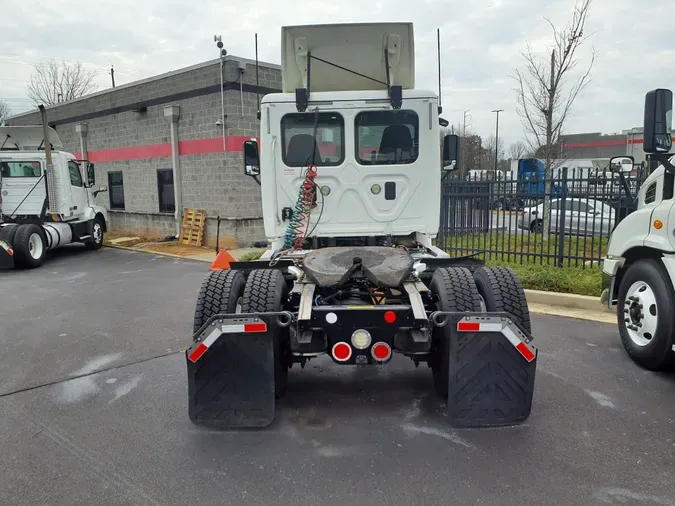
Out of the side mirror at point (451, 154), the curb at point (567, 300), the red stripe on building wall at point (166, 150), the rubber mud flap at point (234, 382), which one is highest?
the red stripe on building wall at point (166, 150)

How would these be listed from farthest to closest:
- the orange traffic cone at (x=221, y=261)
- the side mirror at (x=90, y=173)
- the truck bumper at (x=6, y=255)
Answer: the side mirror at (x=90, y=173) → the truck bumper at (x=6, y=255) → the orange traffic cone at (x=221, y=261)

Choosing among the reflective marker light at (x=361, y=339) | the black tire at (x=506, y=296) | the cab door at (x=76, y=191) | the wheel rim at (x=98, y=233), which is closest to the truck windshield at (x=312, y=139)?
the black tire at (x=506, y=296)

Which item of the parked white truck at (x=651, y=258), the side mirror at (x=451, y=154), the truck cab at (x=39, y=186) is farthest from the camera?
the truck cab at (x=39, y=186)

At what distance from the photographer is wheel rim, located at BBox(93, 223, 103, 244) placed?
626 inches

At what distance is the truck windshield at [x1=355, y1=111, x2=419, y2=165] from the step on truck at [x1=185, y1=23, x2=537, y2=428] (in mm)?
11

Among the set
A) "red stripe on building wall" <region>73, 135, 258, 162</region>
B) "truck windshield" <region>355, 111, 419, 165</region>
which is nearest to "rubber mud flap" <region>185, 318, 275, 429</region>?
"truck windshield" <region>355, 111, 419, 165</region>

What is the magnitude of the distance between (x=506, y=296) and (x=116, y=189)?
18205 millimetres

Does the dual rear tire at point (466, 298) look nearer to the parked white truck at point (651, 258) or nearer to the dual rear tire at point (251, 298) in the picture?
the dual rear tire at point (251, 298)

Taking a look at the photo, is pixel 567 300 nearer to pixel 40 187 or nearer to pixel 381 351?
pixel 381 351

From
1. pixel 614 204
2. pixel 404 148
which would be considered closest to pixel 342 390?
pixel 404 148

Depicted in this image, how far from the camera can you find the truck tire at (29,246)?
40.0 ft

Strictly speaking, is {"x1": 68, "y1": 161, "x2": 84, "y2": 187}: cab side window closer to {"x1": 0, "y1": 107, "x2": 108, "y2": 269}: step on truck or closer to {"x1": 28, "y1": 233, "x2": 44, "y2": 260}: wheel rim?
{"x1": 0, "y1": 107, "x2": 108, "y2": 269}: step on truck

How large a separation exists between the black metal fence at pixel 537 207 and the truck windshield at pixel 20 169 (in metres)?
11.0

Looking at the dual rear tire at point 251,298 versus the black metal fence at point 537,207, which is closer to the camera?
the dual rear tire at point 251,298
